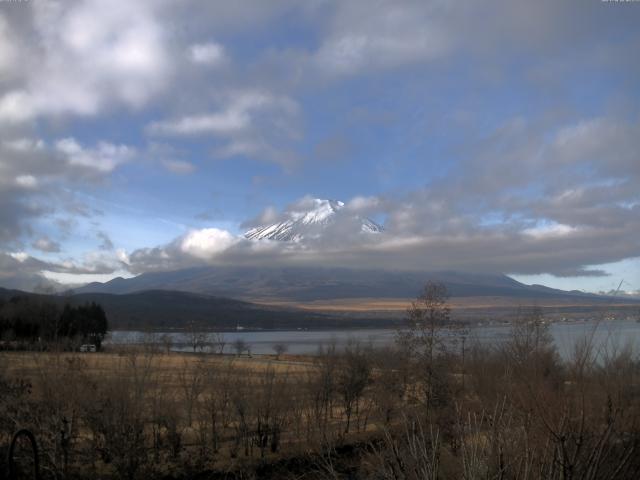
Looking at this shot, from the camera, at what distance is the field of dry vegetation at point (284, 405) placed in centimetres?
1195

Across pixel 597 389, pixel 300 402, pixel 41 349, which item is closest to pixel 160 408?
pixel 41 349

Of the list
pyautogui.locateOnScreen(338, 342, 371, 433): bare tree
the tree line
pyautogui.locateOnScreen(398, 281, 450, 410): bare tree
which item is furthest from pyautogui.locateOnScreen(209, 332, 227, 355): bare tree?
pyautogui.locateOnScreen(398, 281, 450, 410): bare tree

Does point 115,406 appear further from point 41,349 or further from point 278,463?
point 278,463

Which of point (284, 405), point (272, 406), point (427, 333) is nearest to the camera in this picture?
point (272, 406)

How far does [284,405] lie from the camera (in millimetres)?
30750

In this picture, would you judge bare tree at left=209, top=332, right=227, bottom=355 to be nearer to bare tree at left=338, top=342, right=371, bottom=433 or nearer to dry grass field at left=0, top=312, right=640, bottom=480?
bare tree at left=338, top=342, right=371, bottom=433

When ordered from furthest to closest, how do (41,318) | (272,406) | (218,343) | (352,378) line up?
(218,343) < (41,318) < (352,378) < (272,406)

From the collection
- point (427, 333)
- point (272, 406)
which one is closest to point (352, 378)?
point (427, 333)

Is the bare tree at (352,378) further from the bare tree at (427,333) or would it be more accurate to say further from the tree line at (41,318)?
the tree line at (41,318)

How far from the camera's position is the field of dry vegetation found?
12.0m

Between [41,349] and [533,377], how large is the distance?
22436 mm

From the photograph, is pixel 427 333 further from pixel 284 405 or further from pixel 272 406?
pixel 272 406

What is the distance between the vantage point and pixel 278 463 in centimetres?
2836

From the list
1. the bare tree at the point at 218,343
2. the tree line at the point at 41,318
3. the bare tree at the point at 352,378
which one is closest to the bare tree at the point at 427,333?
the bare tree at the point at 352,378
